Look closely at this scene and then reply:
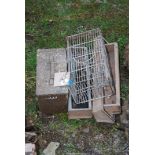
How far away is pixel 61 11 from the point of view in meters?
3.93

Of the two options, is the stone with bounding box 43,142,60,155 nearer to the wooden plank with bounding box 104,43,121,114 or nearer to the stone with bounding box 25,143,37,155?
the stone with bounding box 25,143,37,155

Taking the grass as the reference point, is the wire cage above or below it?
below

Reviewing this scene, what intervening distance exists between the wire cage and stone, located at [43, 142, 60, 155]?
1.22 ft

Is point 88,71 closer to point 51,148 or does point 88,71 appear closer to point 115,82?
point 115,82

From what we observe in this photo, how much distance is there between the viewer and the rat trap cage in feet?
10.1

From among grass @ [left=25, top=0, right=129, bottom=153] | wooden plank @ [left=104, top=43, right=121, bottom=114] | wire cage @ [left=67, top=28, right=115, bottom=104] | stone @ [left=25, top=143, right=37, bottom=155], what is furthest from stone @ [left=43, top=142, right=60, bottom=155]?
grass @ [left=25, top=0, right=129, bottom=153]

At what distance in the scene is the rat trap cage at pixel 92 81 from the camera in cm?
307

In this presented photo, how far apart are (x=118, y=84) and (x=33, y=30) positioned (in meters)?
1.15

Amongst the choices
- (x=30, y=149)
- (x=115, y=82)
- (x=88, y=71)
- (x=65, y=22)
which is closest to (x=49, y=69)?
(x=88, y=71)

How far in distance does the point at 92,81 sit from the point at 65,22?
34.2 inches
